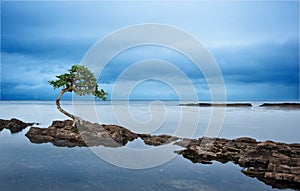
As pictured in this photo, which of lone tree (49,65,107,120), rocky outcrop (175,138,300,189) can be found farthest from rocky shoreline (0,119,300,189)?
lone tree (49,65,107,120)

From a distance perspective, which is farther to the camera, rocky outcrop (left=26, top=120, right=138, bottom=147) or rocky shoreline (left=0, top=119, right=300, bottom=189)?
rocky outcrop (left=26, top=120, right=138, bottom=147)

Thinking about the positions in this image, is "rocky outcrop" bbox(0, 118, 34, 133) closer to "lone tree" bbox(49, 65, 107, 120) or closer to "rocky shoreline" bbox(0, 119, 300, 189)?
"rocky shoreline" bbox(0, 119, 300, 189)

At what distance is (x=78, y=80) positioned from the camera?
35844mm

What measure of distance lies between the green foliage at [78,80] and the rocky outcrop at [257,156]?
49.4 ft

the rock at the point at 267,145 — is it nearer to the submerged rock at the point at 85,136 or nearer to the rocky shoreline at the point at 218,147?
the rocky shoreline at the point at 218,147

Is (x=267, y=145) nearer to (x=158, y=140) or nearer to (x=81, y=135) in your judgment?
(x=158, y=140)

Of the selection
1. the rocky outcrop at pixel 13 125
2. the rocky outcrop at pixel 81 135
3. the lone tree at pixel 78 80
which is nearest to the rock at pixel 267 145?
the rocky outcrop at pixel 81 135

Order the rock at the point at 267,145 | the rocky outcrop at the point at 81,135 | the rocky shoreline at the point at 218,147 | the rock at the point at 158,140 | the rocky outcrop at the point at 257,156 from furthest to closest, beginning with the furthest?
the rock at the point at 158,140 → the rocky outcrop at the point at 81,135 → the rock at the point at 267,145 → the rocky shoreline at the point at 218,147 → the rocky outcrop at the point at 257,156

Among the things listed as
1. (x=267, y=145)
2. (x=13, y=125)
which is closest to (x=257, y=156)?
(x=267, y=145)

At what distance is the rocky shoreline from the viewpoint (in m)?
19.9

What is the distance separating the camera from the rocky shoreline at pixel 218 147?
19.9m

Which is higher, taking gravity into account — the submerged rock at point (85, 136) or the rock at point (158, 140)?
the submerged rock at point (85, 136)

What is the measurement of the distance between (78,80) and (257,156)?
25628 millimetres

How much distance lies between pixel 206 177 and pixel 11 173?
51.1ft
